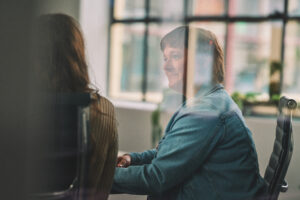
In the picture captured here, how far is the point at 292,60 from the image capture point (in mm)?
3678

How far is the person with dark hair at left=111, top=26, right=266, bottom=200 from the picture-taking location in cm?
96

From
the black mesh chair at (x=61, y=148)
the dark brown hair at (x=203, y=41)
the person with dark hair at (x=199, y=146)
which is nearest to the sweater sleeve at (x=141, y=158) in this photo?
the person with dark hair at (x=199, y=146)

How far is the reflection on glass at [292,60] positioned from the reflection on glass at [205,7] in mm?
728

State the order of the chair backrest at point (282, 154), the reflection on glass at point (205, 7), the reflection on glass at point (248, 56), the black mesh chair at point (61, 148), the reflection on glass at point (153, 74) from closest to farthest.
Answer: the black mesh chair at point (61, 148) < the chair backrest at point (282, 154) < the reflection on glass at point (248, 56) < the reflection on glass at point (205, 7) < the reflection on glass at point (153, 74)

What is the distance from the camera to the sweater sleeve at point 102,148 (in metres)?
0.83

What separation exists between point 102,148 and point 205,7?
3.42m

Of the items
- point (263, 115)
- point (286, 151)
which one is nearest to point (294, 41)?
point (263, 115)

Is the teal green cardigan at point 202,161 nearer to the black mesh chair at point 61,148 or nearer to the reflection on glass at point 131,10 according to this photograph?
the black mesh chair at point 61,148

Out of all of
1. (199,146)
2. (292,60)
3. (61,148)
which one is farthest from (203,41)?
(292,60)

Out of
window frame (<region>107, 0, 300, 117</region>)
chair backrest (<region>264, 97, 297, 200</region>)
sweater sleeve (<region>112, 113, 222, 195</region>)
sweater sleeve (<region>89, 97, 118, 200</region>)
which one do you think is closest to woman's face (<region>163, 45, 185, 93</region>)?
sweater sleeve (<region>112, 113, 222, 195</region>)

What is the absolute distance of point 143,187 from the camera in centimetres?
97

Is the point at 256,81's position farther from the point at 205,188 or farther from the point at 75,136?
the point at 75,136

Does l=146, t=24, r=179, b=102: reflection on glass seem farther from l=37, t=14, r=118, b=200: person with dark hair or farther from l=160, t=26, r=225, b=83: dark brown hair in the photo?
l=37, t=14, r=118, b=200: person with dark hair

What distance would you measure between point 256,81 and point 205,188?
303cm
